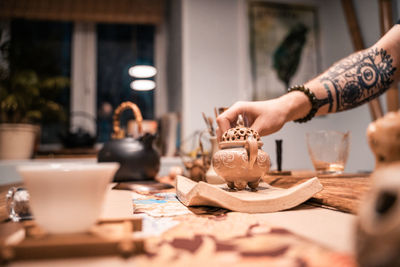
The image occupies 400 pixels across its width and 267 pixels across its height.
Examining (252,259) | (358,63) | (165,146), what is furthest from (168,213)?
(165,146)

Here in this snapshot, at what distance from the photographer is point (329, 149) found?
121 cm

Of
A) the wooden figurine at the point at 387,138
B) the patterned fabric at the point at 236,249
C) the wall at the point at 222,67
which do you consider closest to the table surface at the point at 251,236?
the patterned fabric at the point at 236,249

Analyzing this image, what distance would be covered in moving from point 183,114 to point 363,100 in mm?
2119

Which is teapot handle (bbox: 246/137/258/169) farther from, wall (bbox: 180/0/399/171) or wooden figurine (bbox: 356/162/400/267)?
wall (bbox: 180/0/399/171)

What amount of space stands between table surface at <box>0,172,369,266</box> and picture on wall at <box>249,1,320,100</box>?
270cm

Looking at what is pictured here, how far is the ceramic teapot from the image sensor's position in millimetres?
761

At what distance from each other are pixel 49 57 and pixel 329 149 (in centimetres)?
326

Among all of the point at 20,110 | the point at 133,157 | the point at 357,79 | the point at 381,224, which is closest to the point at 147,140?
the point at 133,157

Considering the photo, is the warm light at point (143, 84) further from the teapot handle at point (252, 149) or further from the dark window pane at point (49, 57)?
the teapot handle at point (252, 149)

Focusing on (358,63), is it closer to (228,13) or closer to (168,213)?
(168,213)

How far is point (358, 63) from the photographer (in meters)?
1.14

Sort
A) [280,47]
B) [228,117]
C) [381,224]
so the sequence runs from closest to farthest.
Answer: [381,224]
[228,117]
[280,47]

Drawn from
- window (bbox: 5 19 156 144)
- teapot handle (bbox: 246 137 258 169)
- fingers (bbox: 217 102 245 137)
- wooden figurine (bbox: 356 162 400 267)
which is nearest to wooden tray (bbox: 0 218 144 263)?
wooden figurine (bbox: 356 162 400 267)

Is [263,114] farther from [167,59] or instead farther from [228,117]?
[167,59]
